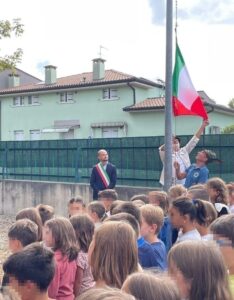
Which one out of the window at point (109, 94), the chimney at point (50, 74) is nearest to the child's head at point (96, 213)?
the window at point (109, 94)

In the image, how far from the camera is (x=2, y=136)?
41.3 meters

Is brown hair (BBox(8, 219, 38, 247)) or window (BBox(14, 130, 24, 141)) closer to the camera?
brown hair (BBox(8, 219, 38, 247))

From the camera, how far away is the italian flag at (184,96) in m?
8.13

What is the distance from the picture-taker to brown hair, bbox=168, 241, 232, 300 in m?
2.70

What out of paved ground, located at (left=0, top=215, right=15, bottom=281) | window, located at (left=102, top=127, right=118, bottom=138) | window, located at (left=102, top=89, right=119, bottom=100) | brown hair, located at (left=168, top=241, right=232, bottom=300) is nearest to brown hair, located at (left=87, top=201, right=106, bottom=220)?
paved ground, located at (left=0, top=215, right=15, bottom=281)

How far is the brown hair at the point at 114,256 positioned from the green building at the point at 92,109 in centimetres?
2730

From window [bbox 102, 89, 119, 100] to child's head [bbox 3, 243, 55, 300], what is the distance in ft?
104

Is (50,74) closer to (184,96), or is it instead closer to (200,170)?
(184,96)

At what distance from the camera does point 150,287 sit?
237 centimetres

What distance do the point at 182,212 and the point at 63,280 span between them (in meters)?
1.42

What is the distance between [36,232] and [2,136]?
37773mm

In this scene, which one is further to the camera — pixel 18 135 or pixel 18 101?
pixel 18 101

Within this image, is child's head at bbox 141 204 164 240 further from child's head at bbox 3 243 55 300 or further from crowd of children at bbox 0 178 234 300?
child's head at bbox 3 243 55 300

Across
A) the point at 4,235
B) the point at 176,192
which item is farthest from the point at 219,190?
the point at 4,235
